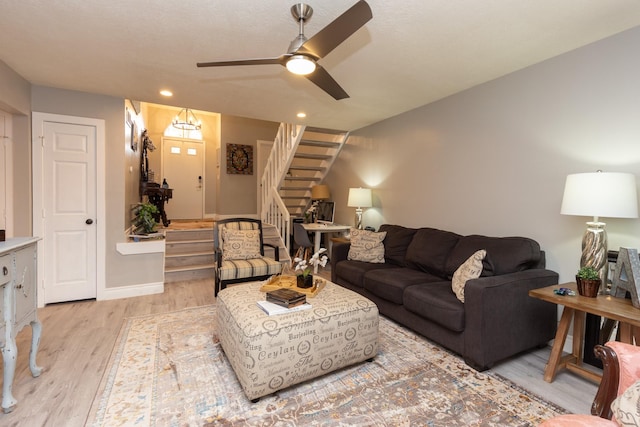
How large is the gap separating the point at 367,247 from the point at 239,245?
1583 millimetres

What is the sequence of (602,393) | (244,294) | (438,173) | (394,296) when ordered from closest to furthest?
(602,393)
(244,294)
(394,296)
(438,173)

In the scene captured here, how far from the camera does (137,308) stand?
3391 mm

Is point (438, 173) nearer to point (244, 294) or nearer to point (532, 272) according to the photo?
point (532, 272)

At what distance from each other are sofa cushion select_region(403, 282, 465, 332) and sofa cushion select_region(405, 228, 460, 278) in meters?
0.31

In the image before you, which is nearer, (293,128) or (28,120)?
(28,120)

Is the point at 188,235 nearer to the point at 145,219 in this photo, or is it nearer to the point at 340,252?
the point at 145,219

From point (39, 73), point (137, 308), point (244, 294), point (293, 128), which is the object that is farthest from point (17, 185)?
point (293, 128)

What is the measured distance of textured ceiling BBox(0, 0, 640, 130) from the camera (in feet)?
6.17

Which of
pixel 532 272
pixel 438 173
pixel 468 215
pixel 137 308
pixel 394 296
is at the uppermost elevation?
pixel 438 173

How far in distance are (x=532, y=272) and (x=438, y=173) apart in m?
1.54

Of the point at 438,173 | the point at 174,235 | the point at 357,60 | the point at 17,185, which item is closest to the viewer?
the point at 357,60

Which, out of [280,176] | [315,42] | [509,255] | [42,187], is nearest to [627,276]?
[509,255]

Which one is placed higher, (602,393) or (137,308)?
(602,393)

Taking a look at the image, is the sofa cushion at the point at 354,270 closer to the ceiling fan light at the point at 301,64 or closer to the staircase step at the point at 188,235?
the ceiling fan light at the point at 301,64
